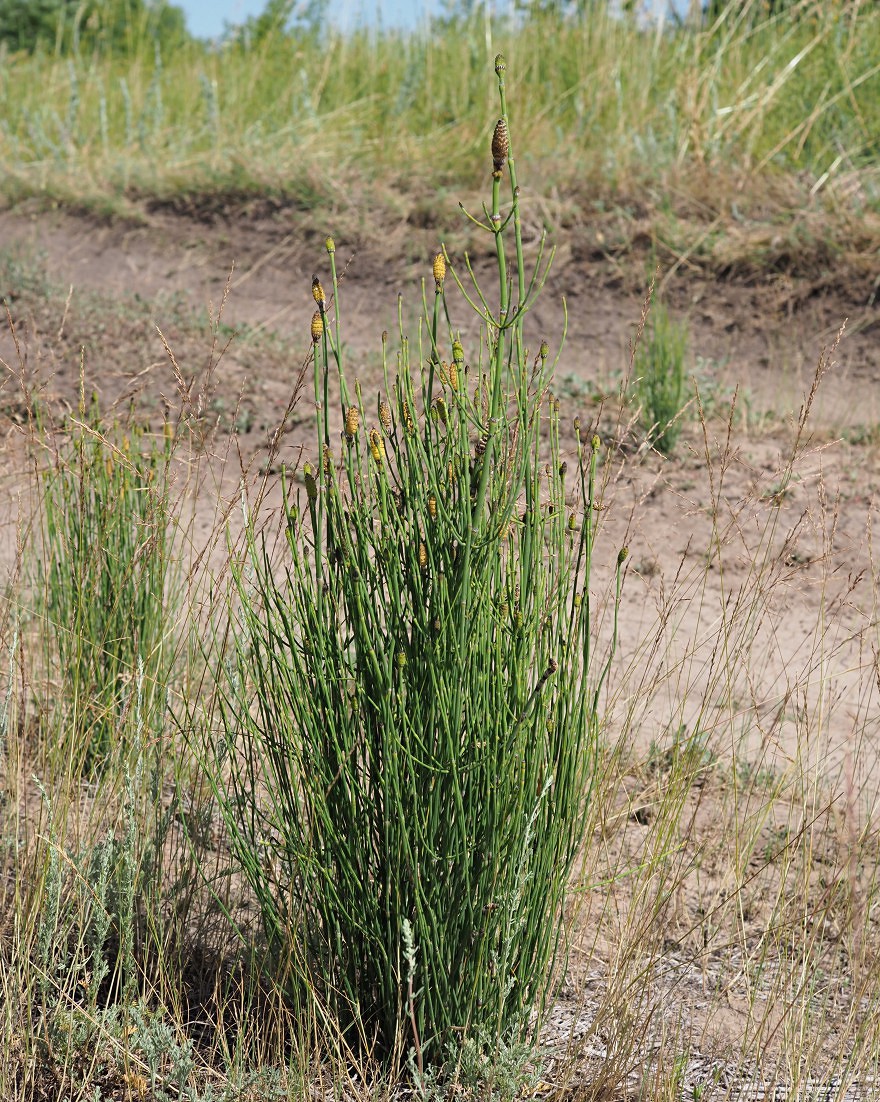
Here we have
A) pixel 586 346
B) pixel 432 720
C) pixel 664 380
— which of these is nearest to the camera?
pixel 432 720

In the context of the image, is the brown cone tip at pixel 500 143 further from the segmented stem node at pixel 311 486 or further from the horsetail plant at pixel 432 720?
the segmented stem node at pixel 311 486

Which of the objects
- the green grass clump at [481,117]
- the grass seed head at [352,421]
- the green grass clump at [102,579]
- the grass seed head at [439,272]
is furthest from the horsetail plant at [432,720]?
the green grass clump at [481,117]

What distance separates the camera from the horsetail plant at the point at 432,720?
173 centimetres

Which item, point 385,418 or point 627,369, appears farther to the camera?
point 627,369

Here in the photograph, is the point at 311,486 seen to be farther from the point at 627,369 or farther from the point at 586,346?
the point at 586,346

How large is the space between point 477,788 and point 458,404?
592mm

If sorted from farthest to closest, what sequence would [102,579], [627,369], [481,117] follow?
[481,117], [627,369], [102,579]

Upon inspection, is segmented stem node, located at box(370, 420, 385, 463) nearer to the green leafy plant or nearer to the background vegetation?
the background vegetation

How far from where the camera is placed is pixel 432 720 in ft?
5.82

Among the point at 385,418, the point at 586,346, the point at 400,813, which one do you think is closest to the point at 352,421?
the point at 385,418

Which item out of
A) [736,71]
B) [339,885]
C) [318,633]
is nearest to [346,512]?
[318,633]

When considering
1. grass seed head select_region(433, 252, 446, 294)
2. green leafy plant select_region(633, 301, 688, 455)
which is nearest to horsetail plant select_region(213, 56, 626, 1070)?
grass seed head select_region(433, 252, 446, 294)

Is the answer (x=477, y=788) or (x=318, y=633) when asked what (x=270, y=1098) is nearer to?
(x=477, y=788)

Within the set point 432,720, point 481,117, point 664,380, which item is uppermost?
point 481,117
